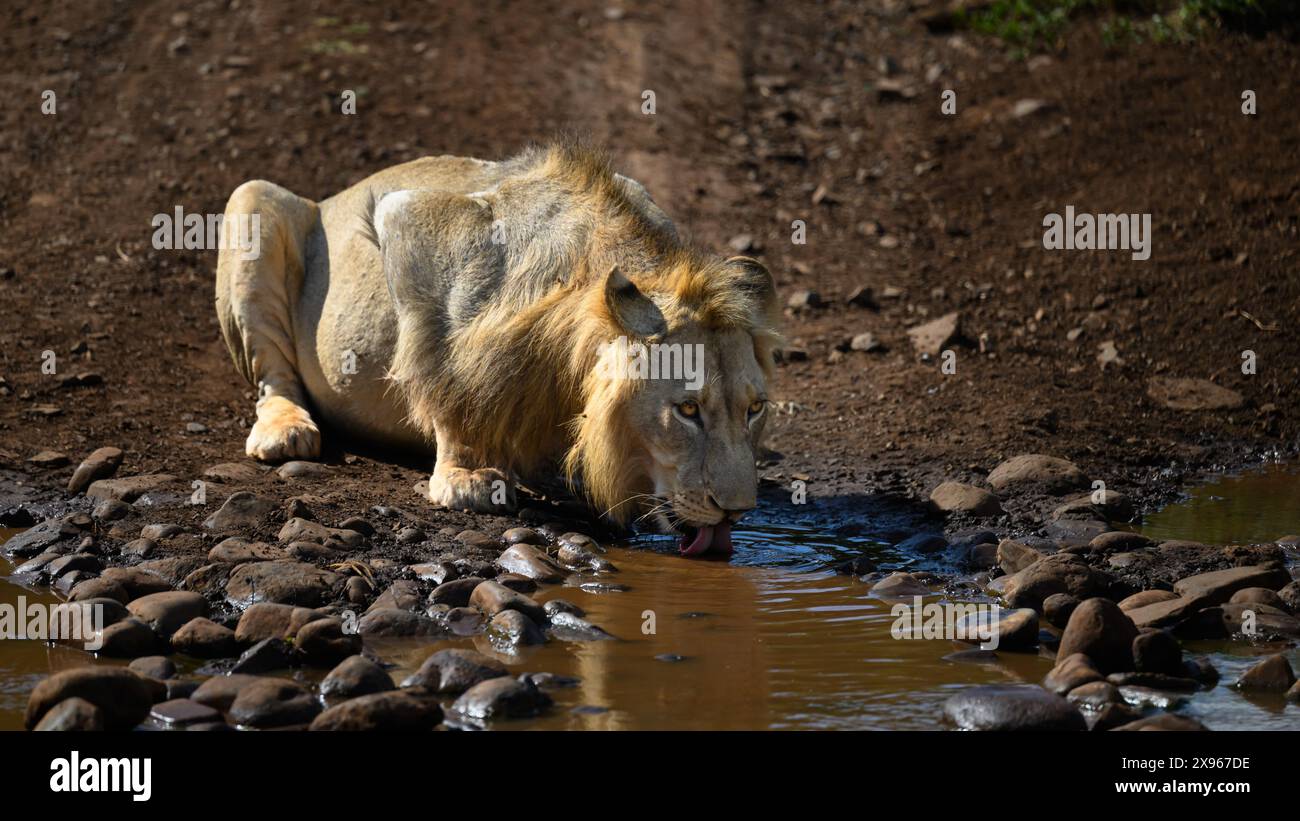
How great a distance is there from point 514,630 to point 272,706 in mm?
1263

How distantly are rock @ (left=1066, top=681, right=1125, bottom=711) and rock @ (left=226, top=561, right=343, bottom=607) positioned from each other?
3.13 metres

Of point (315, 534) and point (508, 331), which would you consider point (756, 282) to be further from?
point (315, 534)

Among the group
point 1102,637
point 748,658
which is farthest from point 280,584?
point 1102,637

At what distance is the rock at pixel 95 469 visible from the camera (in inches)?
335

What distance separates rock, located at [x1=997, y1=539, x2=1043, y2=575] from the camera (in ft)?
24.1

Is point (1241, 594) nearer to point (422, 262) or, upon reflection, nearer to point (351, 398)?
point (422, 262)

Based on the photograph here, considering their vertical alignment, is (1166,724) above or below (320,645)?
below

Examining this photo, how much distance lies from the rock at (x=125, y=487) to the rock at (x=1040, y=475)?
15.2 feet

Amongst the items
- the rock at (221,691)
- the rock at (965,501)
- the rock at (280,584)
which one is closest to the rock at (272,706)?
A: the rock at (221,691)

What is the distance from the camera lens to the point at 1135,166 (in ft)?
44.3

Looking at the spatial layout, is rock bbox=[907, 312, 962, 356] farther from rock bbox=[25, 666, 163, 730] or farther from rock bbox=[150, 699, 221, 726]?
rock bbox=[25, 666, 163, 730]

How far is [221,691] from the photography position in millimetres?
5555

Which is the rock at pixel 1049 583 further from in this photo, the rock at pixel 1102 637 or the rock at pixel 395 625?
the rock at pixel 395 625
